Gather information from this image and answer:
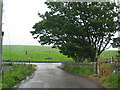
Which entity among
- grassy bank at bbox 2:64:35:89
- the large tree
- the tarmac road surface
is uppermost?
the large tree

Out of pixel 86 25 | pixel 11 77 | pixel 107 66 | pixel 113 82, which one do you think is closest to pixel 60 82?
pixel 11 77

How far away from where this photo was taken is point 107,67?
19.9m

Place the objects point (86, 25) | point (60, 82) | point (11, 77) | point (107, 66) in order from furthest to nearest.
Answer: point (86, 25)
point (107, 66)
point (60, 82)
point (11, 77)

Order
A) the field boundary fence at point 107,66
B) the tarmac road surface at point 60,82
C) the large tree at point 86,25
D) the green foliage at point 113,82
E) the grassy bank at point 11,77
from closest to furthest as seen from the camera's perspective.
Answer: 1. the green foliage at point 113,82
2. the grassy bank at point 11,77
3. the tarmac road surface at point 60,82
4. the field boundary fence at point 107,66
5. the large tree at point 86,25

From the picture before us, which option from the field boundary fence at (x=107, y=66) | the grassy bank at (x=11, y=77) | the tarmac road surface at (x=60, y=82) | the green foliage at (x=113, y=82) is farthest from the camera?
the field boundary fence at (x=107, y=66)

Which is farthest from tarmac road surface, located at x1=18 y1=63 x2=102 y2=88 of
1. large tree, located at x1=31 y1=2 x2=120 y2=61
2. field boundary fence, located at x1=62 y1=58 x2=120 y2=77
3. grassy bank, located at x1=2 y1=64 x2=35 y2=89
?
large tree, located at x1=31 y1=2 x2=120 y2=61

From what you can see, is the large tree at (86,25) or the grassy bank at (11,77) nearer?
the grassy bank at (11,77)

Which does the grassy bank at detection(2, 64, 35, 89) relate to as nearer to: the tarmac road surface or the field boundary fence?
the tarmac road surface

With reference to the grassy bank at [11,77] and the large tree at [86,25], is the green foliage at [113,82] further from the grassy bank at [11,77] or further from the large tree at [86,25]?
the large tree at [86,25]

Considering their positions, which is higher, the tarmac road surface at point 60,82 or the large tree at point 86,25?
the large tree at point 86,25

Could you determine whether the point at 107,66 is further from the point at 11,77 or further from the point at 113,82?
the point at 11,77

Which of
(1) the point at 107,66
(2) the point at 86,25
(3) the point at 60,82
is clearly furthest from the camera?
→ (2) the point at 86,25

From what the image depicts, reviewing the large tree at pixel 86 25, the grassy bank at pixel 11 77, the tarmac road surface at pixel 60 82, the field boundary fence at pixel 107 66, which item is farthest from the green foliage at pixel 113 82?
the large tree at pixel 86 25

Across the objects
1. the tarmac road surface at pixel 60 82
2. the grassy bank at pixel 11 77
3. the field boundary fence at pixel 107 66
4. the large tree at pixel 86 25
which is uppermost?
the large tree at pixel 86 25
